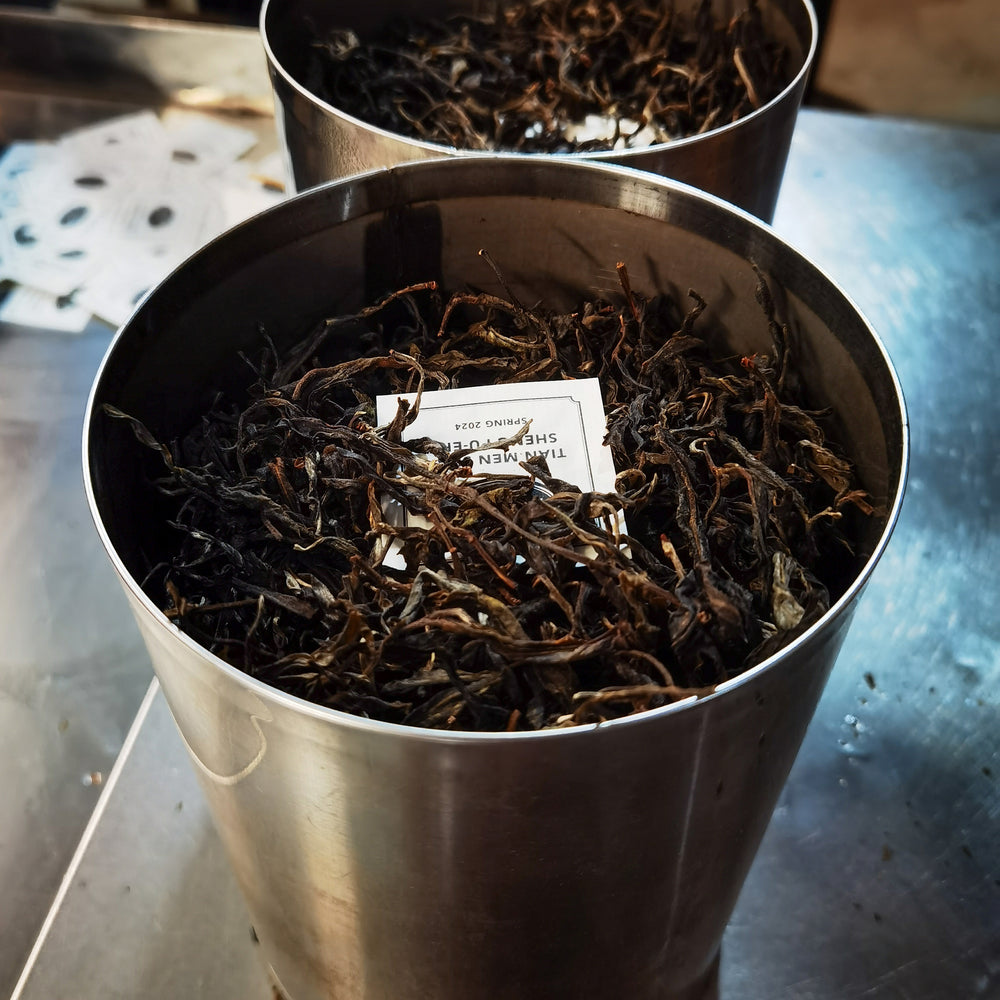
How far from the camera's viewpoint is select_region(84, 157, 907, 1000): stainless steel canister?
494 millimetres

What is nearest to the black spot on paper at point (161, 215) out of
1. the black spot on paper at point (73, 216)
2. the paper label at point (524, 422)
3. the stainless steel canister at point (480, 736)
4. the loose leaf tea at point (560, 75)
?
the black spot on paper at point (73, 216)

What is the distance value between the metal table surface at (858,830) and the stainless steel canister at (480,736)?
9 cm

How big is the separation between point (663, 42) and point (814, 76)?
3.87ft

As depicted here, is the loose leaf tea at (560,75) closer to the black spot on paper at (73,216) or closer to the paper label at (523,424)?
the paper label at (523,424)

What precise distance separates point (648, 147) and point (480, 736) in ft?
1.85

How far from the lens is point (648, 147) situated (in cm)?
84

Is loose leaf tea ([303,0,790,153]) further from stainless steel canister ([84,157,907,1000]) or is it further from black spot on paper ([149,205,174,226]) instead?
black spot on paper ([149,205,174,226])

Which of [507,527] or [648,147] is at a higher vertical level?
[648,147]

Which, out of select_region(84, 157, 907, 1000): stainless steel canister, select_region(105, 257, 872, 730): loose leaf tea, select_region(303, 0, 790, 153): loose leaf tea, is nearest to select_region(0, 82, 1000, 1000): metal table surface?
select_region(84, 157, 907, 1000): stainless steel canister

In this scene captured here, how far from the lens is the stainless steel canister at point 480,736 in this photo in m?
0.49

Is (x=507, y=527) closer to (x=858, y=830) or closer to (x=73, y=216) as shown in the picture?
(x=858, y=830)

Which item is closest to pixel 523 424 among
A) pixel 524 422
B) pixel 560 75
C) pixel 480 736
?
pixel 524 422

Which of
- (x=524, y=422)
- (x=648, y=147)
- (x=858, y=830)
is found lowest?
(x=858, y=830)

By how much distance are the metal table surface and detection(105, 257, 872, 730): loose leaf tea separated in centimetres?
20
